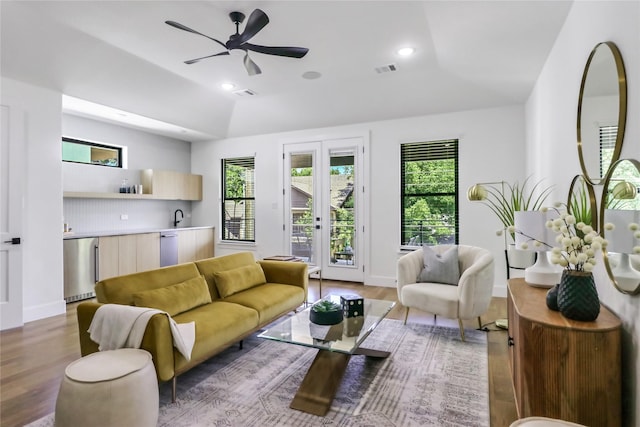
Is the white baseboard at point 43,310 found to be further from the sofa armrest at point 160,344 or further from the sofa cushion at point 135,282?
the sofa armrest at point 160,344

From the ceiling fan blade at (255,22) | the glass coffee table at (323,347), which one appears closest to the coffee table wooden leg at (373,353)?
the glass coffee table at (323,347)

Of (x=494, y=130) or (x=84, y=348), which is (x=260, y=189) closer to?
(x=494, y=130)

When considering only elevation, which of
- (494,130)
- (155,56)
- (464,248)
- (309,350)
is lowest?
(309,350)

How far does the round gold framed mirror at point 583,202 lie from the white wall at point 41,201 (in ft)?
16.9

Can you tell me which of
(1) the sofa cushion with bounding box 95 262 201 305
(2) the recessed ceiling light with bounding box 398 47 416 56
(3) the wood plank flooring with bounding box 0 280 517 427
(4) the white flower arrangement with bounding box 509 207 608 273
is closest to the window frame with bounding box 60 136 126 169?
(3) the wood plank flooring with bounding box 0 280 517 427

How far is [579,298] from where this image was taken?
166 centimetres

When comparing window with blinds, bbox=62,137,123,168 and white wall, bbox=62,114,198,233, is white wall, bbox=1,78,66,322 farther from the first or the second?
window with blinds, bbox=62,137,123,168

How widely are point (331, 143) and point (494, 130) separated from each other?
2499 millimetres

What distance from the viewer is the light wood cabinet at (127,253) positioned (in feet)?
16.4

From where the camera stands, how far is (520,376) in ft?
5.93

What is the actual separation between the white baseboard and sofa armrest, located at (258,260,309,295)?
8.27 feet

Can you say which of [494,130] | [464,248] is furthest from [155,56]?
[494,130]

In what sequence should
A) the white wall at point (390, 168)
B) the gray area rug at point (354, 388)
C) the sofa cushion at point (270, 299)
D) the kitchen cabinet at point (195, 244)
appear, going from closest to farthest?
the gray area rug at point (354, 388)
the sofa cushion at point (270, 299)
the white wall at point (390, 168)
the kitchen cabinet at point (195, 244)

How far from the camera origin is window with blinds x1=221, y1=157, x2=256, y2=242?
6887 mm
